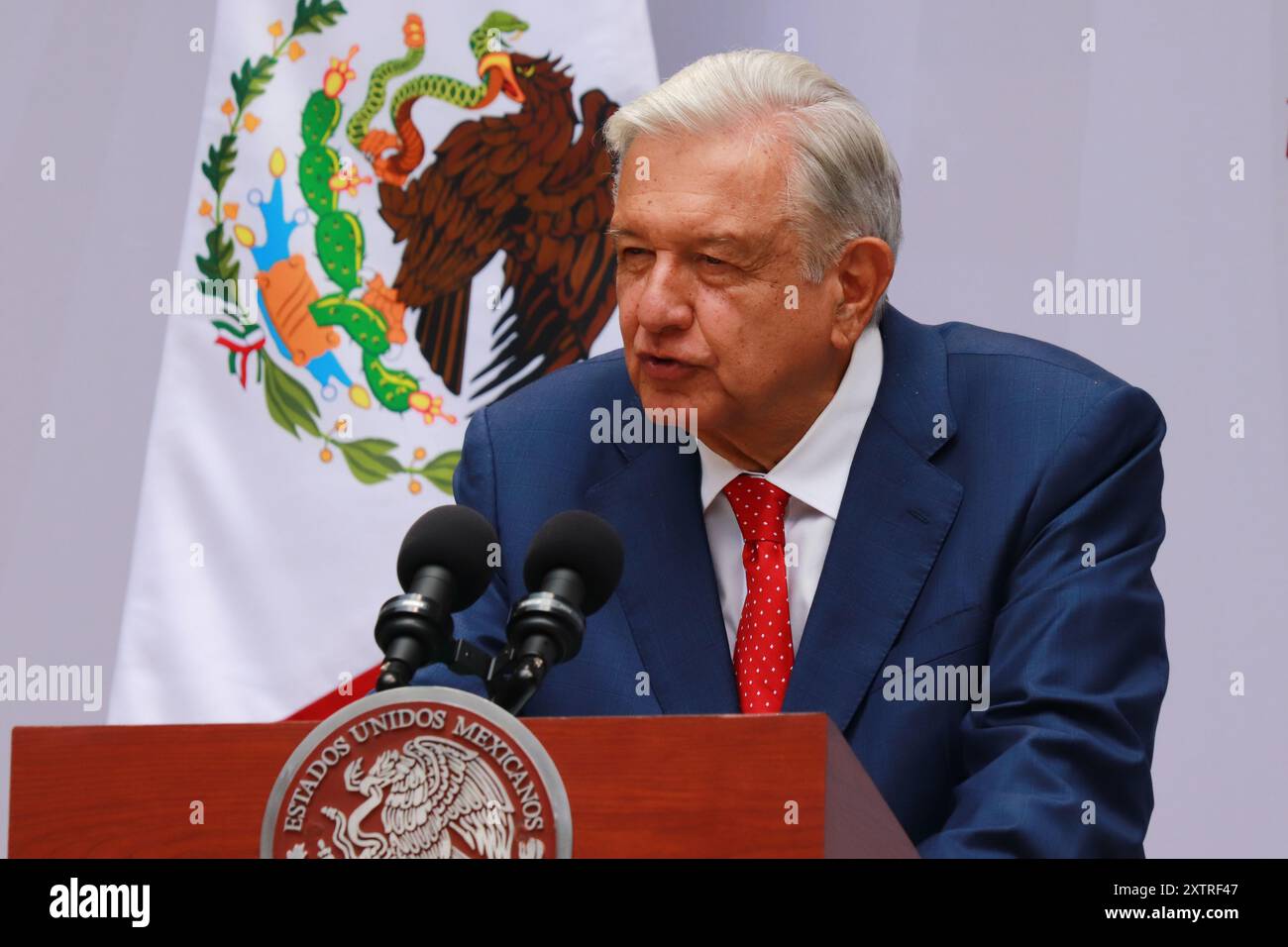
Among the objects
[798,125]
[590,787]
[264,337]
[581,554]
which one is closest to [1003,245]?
[798,125]

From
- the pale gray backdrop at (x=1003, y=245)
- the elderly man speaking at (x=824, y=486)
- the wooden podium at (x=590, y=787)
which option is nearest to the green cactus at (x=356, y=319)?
the pale gray backdrop at (x=1003, y=245)

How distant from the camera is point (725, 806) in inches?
59.9

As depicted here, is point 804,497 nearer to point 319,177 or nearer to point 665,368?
point 665,368

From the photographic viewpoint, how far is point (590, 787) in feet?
5.01

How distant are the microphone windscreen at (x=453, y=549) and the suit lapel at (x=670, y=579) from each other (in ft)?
2.09

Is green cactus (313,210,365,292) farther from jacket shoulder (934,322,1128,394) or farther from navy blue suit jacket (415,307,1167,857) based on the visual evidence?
jacket shoulder (934,322,1128,394)

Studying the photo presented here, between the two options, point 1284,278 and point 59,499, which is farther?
point 59,499

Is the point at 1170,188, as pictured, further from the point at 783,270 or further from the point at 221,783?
the point at 221,783

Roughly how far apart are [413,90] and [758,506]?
161cm

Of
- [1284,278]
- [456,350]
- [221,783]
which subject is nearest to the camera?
[221,783]

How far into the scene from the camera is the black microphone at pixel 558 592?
5.57 feet

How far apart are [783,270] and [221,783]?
1283 millimetres
